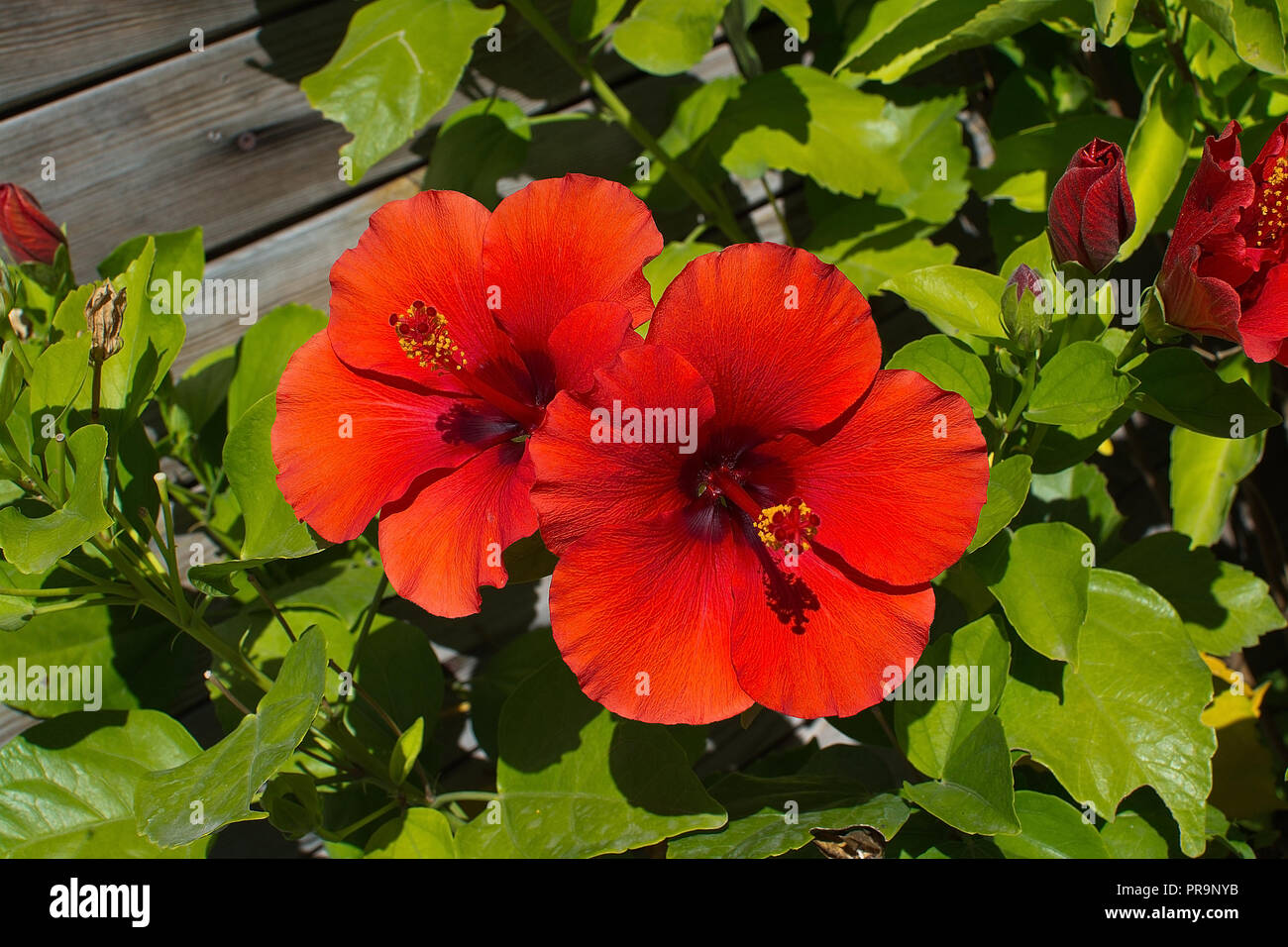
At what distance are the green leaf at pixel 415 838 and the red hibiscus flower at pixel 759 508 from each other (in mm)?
364

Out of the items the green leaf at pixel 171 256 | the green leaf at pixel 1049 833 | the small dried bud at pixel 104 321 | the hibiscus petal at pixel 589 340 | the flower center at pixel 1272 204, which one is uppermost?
the green leaf at pixel 171 256

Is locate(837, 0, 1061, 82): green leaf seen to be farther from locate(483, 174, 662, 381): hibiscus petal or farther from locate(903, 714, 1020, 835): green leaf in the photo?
locate(903, 714, 1020, 835): green leaf

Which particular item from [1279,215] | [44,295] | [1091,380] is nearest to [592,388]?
[1091,380]

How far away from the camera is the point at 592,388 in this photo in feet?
2.60

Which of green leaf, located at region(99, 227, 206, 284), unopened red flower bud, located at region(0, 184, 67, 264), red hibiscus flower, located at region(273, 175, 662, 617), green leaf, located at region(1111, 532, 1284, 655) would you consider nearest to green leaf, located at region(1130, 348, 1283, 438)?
green leaf, located at region(1111, 532, 1284, 655)

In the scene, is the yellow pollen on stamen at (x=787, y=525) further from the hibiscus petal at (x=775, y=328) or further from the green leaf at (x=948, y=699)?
the green leaf at (x=948, y=699)

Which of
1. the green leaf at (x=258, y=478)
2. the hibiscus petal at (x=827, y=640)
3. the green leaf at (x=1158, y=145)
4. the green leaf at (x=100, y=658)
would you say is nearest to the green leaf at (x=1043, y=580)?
the hibiscus petal at (x=827, y=640)

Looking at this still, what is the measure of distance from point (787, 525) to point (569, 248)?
0.35 meters

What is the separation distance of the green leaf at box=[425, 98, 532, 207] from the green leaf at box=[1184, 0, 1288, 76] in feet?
2.92

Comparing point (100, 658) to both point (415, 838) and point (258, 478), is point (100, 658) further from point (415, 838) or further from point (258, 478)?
point (415, 838)

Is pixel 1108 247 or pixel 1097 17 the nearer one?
pixel 1108 247

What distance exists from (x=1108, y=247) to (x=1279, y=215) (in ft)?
0.52

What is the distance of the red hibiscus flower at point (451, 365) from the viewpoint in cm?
89
